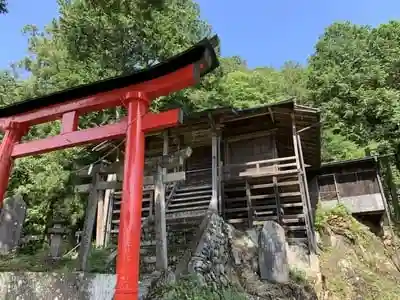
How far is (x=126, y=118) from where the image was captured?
5531 millimetres

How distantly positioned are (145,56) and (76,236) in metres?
10.3

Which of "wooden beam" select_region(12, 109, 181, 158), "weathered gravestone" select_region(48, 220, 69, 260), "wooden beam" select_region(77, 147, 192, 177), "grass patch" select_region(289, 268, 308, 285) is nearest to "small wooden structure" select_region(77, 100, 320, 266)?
"grass patch" select_region(289, 268, 308, 285)

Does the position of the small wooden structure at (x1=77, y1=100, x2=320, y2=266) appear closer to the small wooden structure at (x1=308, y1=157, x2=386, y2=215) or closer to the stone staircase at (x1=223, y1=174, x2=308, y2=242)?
the stone staircase at (x1=223, y1=174, x2=308, y2=242)

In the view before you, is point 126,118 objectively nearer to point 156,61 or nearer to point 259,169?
point 259,169

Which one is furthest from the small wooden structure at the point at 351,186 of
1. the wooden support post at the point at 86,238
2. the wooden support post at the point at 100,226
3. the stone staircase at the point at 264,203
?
the wooden support post at the point at 86,238

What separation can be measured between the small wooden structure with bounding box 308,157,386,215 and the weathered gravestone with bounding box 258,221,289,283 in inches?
398

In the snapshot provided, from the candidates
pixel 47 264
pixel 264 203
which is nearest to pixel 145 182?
pixel 47 264

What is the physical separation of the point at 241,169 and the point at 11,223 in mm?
7802

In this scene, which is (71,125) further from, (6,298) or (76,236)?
(76,236)

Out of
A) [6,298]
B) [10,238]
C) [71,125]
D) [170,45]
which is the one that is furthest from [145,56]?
[6,298]

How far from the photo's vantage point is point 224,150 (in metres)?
14.4

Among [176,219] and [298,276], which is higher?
[176,219]

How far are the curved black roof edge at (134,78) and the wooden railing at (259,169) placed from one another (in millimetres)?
7560

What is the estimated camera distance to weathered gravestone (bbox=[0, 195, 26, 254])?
9.16 m
